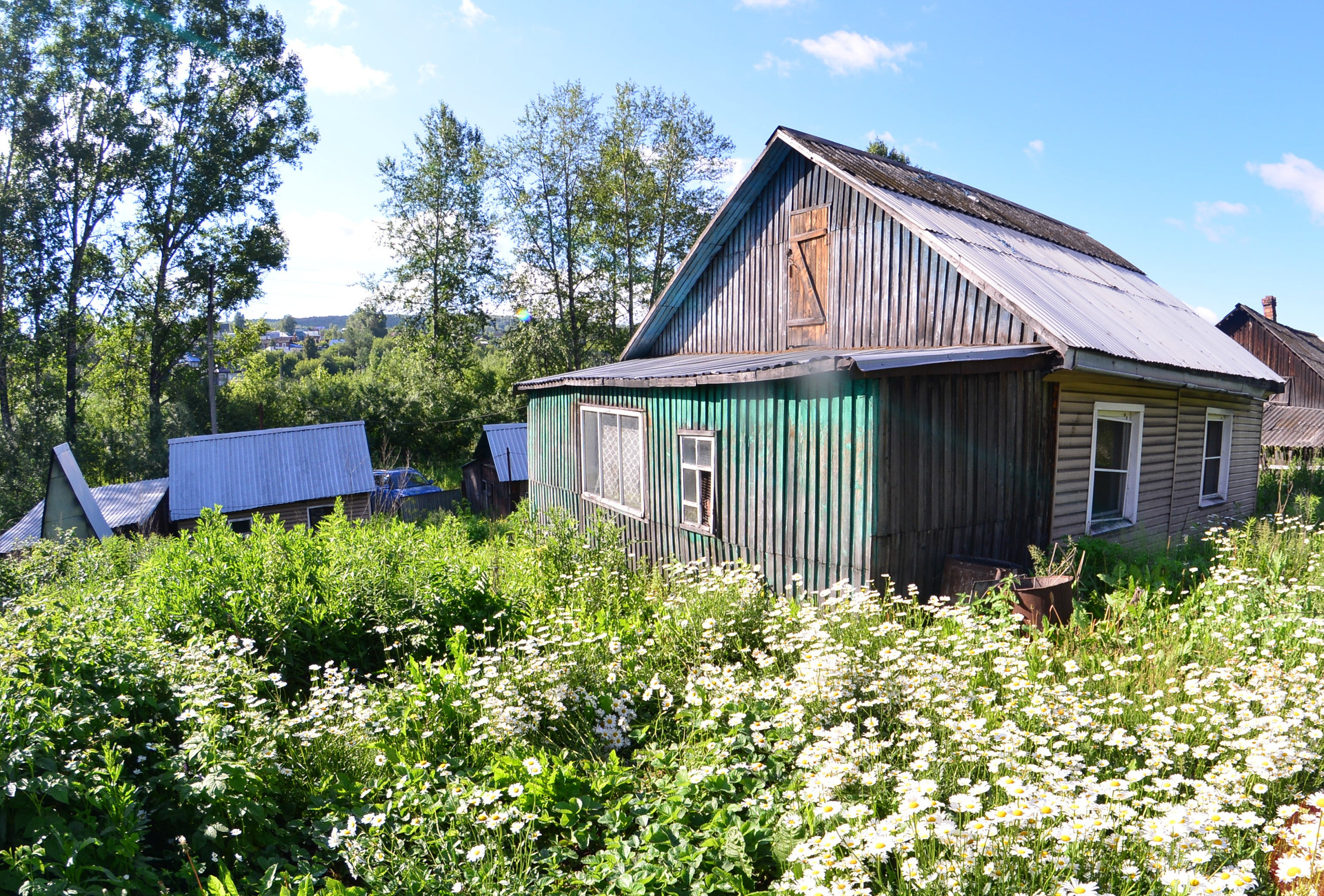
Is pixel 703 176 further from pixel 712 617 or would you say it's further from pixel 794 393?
pixel 712 617

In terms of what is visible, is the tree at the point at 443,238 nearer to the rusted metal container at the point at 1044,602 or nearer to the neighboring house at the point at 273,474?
the neighboring house at the point at 273,474

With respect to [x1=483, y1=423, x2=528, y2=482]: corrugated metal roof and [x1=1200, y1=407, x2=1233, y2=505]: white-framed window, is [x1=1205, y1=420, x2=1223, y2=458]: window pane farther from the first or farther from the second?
[x1=483, y1=423, x2=528, y2=482]: corrugated metal roof

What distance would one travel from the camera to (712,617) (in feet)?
19.0

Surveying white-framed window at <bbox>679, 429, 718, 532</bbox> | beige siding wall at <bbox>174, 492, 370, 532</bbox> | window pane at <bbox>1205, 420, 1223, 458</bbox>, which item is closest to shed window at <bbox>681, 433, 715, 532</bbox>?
white-framed window at <bbox>679, 429, 718, 532</bbox>

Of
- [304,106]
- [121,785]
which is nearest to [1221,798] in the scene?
[121,785]

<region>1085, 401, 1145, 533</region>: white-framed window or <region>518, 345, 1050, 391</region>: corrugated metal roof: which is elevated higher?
<region>518, 345, 1050, 391</region>: corrugated metal roof

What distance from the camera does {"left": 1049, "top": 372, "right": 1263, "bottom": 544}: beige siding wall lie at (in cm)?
816

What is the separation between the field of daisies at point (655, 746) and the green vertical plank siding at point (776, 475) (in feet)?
2.75

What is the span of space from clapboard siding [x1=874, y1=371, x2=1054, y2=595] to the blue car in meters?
16.2

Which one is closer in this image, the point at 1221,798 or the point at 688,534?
the point at 1221,798

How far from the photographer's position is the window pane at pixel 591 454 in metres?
11.2

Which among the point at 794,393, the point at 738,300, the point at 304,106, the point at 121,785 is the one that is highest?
the point at 304,106

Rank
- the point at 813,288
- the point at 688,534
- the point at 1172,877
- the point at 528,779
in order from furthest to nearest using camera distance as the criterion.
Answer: the point at 813,288, the point at 688,534, the point at 528,779, the point at 1172,877

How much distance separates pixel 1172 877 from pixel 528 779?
2820 millimetres
